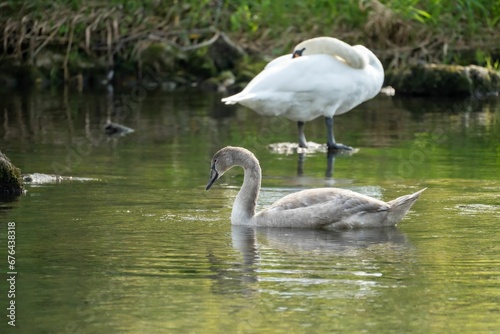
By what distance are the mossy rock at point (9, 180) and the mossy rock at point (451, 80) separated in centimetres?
1175

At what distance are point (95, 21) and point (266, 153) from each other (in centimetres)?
1065

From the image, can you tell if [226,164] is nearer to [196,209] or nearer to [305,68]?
[196,209]

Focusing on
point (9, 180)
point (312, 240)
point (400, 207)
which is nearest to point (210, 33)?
point (9, 180)

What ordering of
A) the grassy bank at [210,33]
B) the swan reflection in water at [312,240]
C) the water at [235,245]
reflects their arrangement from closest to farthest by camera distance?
1. the water at [235,245]
2. the swan reflection in water at [312,240]
3. the grassy bank at [210,33]

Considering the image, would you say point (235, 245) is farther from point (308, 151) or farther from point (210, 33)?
point (210, 33)

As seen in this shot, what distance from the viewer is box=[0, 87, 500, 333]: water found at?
278 inches

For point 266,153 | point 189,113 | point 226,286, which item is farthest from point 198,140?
point 226,286

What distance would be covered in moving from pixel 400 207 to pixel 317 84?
15.8 feet

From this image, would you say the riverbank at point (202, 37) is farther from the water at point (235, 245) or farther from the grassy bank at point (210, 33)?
the water at point (235, 245)

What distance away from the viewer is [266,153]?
590 inches

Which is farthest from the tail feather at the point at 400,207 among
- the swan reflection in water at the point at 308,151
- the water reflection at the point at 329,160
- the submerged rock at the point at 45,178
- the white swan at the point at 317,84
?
the white swan at the point at 317,84

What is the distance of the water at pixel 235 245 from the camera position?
23.2 ft

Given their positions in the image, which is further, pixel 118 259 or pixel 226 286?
pixel 118 259

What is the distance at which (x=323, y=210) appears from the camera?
9781 millimetres
